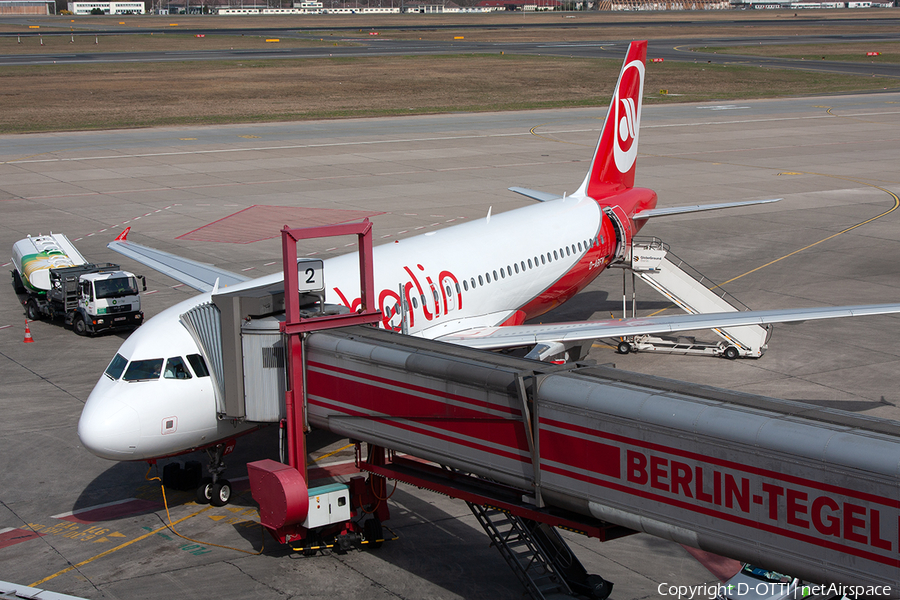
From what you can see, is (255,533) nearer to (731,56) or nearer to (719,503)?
(719,503)

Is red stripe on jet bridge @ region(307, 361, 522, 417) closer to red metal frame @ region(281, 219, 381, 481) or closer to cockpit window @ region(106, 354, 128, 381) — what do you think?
red metal frame @ region(281, 219, 381, 481)

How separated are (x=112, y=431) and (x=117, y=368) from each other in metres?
1.82

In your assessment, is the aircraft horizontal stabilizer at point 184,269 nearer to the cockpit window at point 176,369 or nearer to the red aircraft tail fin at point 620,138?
the cockpit window at point 176,369

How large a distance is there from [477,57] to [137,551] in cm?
13534

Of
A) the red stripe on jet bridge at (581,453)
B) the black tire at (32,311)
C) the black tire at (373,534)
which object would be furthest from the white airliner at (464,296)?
the red stripe on jet bridge at (581,453)

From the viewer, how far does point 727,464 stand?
40.4 ft

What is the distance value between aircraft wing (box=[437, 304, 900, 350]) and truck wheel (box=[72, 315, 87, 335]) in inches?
608

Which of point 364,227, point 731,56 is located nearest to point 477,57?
point 731,56

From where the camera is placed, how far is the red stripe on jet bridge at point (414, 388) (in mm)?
14797

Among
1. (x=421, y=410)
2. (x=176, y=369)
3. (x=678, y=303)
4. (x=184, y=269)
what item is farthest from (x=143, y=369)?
(x=678, y=303)

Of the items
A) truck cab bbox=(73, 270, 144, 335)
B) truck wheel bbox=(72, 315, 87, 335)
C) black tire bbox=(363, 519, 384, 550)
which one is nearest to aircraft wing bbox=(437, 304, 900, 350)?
black tire bbox=(363, 519, 384, 550)

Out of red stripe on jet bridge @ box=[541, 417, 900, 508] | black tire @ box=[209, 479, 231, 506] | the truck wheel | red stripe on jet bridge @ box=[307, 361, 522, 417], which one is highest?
red stripe on jet bridge @ box=[541, 417, 900, 508]

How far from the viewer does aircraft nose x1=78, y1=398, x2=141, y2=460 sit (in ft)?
62.1

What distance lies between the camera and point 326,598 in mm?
17156
